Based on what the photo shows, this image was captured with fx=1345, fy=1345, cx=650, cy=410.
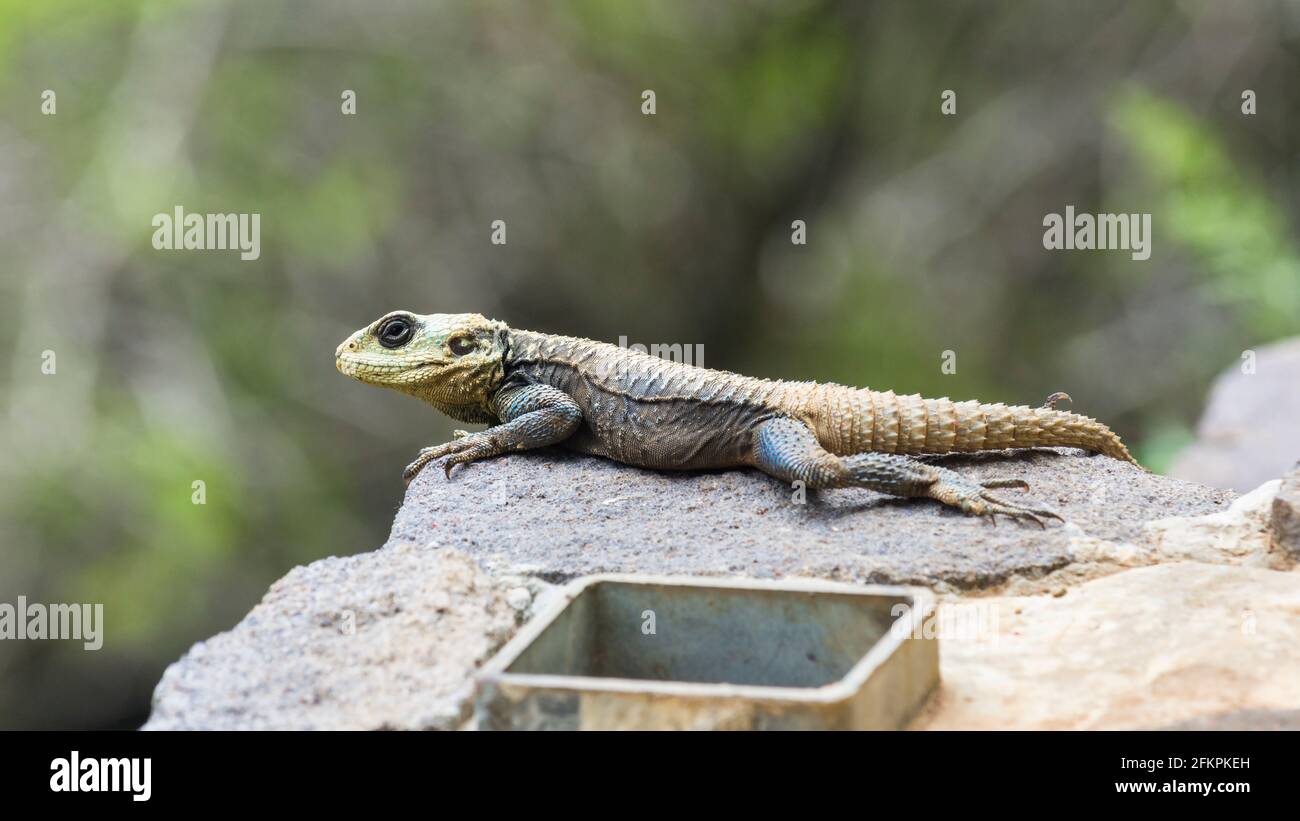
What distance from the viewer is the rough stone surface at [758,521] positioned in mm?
4066

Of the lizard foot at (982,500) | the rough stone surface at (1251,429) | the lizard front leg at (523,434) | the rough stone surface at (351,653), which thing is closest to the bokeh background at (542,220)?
the rough stone surface at (1251,429)

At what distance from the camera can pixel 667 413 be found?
17.0ft

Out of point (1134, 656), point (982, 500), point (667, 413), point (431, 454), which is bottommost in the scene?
point (1134, 656)

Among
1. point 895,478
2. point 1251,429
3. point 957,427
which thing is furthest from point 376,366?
point 1251,429

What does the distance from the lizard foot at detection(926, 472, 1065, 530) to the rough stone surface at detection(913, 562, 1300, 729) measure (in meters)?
0.53

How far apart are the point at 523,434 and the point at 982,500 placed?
1.80 m

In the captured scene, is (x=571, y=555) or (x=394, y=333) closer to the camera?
(x=571, y=555)

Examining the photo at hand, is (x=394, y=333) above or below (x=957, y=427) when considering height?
above

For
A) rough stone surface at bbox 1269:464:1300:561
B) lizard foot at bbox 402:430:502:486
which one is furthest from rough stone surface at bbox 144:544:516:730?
rough stone surface at bbox 1269:464:1300:561

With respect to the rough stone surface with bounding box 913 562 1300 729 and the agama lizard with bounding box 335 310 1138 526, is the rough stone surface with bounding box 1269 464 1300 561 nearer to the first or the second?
the rough stone surface with bounding box 913 562 1300 729

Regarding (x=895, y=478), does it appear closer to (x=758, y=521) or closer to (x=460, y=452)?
(x=758, y=521)

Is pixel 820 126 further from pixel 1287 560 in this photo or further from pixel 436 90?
pixel 1287 560

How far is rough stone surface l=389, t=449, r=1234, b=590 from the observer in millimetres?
4066

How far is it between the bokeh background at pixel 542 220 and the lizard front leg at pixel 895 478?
3.98m
